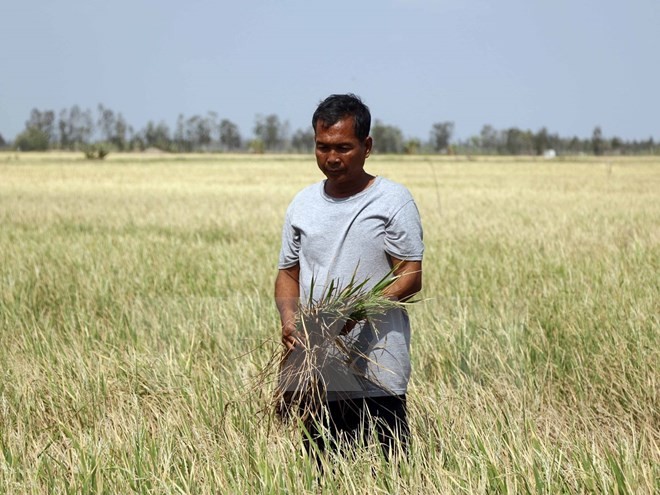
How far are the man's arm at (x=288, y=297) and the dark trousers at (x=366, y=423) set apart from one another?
247 mm

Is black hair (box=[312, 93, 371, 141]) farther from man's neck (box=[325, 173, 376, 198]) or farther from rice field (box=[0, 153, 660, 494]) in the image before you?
rice field (box=[0, 153, 660, 494])

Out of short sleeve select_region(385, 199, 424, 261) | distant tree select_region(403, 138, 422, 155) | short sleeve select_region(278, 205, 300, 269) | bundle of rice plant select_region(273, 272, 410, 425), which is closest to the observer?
bundle of rice plant select_region(273, 272, 410, 425)

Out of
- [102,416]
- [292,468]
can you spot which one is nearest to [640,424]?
[292,468]

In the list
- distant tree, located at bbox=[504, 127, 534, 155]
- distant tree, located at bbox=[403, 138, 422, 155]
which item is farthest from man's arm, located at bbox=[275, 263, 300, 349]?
distant tree, located at bbox=[504, 127, 534, 155]

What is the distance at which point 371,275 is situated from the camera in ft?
7.47

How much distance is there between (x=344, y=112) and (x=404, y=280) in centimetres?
49

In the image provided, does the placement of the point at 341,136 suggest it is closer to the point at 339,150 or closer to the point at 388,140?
the point at 339,150

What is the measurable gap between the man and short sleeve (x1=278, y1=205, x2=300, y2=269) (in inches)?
2.3

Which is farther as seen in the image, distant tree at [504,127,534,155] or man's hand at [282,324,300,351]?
distant tree at [504,127,534,155]

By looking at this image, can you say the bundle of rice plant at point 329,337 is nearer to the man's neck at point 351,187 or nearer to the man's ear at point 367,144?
the man's neck at point 351,187

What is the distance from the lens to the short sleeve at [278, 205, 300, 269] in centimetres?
239

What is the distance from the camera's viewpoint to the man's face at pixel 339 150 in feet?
7.23

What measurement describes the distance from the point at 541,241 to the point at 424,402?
5.44m

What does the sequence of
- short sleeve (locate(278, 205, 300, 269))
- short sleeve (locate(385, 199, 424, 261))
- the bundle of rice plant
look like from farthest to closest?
1. short sleeve (locate(278, 205, 300, 269))
2. short sleeve (locate(385, 199, 424, 261))
3. the bundle of rice plant
